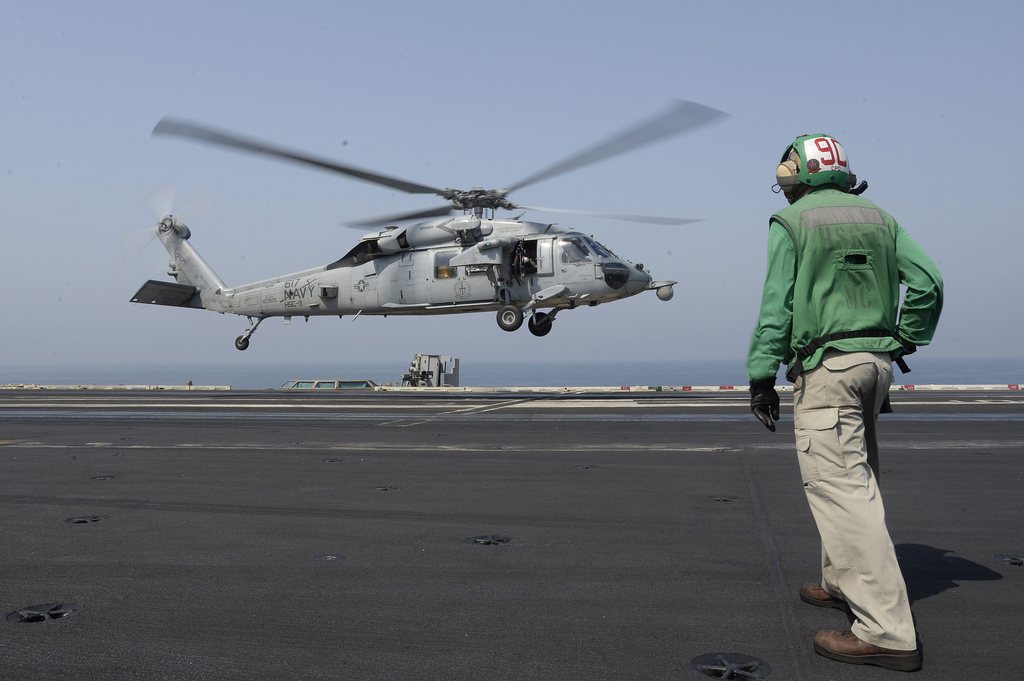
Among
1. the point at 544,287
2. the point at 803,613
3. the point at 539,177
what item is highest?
the point at 539,177

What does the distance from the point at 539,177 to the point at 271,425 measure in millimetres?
10015

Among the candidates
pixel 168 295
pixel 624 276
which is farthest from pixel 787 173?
pixel 168 295

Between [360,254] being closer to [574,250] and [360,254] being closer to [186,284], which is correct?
[574,250]

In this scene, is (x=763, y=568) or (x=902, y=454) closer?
(x=763, y=568)

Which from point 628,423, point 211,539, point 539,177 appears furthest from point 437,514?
point 539,177

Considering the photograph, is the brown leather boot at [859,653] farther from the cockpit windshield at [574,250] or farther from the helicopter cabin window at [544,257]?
the helicopter cabin window at [544,257]

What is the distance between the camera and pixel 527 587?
3.65m

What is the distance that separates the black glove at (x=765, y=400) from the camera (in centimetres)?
326

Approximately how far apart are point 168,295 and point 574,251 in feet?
53.5

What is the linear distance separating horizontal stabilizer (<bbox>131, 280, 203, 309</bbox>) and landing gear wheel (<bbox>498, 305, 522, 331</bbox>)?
1327 centimetres

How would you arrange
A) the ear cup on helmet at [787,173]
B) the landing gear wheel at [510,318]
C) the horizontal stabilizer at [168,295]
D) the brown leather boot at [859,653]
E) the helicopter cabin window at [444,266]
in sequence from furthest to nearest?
the horizontal stabilizer at [168,295]
the helicopter cabin window at [444,266]
the landing gear wheel at [510,318]
the ear cup on helmet at [787,173]
the brown leather boot at [859,653]

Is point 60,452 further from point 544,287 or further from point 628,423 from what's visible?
point 544,287

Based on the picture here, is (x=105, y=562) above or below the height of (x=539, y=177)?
below

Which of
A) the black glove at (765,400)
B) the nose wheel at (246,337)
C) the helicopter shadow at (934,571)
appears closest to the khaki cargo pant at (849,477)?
the black glove at (765,400)
